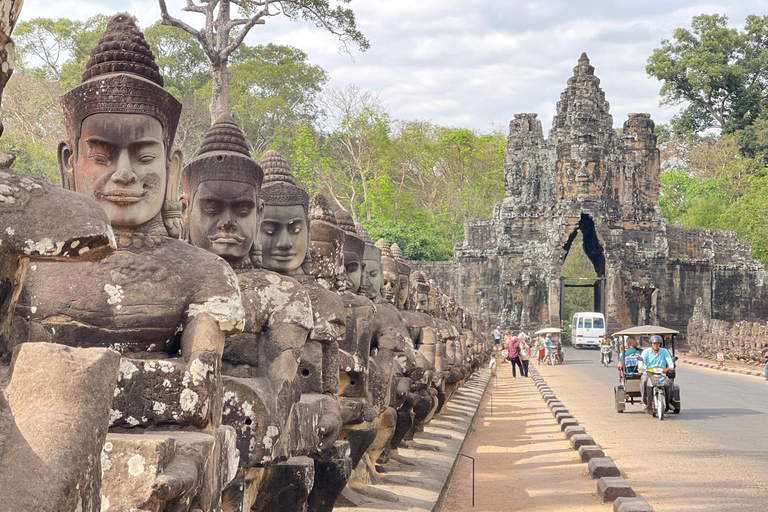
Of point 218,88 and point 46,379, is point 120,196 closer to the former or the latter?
point 46,379

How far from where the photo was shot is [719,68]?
190 ft

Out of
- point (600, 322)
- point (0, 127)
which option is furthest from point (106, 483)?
point (600, 322)

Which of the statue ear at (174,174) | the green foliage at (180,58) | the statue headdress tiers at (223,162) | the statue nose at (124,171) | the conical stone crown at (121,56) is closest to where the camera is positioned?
the statue nose at (124,171)

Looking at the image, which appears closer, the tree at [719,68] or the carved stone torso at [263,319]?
the carved stone torso at [263,319]

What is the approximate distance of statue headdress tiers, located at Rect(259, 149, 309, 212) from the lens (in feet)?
18.4

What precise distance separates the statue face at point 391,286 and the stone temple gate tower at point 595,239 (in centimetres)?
3189

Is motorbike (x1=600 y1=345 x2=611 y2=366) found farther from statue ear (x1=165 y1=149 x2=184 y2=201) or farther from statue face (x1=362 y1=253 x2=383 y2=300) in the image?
statue ear (x1=165 y1=149 x2=184 y2=201)

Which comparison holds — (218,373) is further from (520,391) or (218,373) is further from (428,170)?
(428,170)

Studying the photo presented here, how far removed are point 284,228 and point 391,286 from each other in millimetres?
5547

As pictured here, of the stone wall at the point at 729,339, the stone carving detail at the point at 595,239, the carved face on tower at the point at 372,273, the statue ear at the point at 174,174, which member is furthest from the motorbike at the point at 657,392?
the stone carving detail at the point at 595,239

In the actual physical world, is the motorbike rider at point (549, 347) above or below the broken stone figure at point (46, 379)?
below

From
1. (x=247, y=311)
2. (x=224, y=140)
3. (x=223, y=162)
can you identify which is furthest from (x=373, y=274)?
(x=247, y=311)

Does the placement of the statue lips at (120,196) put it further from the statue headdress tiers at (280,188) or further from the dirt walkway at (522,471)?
the dirt walkway at (522,471)

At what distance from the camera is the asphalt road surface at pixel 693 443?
24.7 ft
